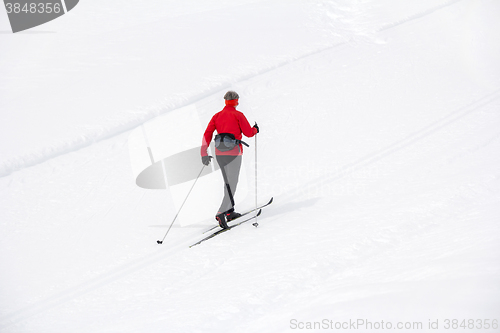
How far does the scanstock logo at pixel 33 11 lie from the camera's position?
1155 cm

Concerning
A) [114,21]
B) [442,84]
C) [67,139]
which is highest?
[114,21]

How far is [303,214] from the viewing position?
4.93m

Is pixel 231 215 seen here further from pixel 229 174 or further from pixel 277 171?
pixel 277 171

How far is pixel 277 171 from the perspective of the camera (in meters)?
6.01

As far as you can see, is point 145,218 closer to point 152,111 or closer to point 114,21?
point 152,111

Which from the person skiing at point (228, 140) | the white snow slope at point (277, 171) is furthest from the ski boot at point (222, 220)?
the white snow slope at point (277, 171)

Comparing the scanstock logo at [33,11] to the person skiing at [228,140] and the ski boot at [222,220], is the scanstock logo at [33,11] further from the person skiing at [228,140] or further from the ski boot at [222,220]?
the ski boot at [222,220]

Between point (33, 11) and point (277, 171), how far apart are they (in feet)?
32.5

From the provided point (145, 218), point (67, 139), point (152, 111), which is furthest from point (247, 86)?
point (145, 218)

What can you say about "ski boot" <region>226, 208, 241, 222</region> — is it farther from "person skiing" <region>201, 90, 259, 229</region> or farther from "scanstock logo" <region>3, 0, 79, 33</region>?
"scanstock logo" <region>3, 0, 79, 33</region>

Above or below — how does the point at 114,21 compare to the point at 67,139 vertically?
above

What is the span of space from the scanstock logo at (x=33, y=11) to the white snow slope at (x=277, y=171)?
1.50 ft

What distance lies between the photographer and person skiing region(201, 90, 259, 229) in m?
4.69

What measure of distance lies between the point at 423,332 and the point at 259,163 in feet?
12.8
